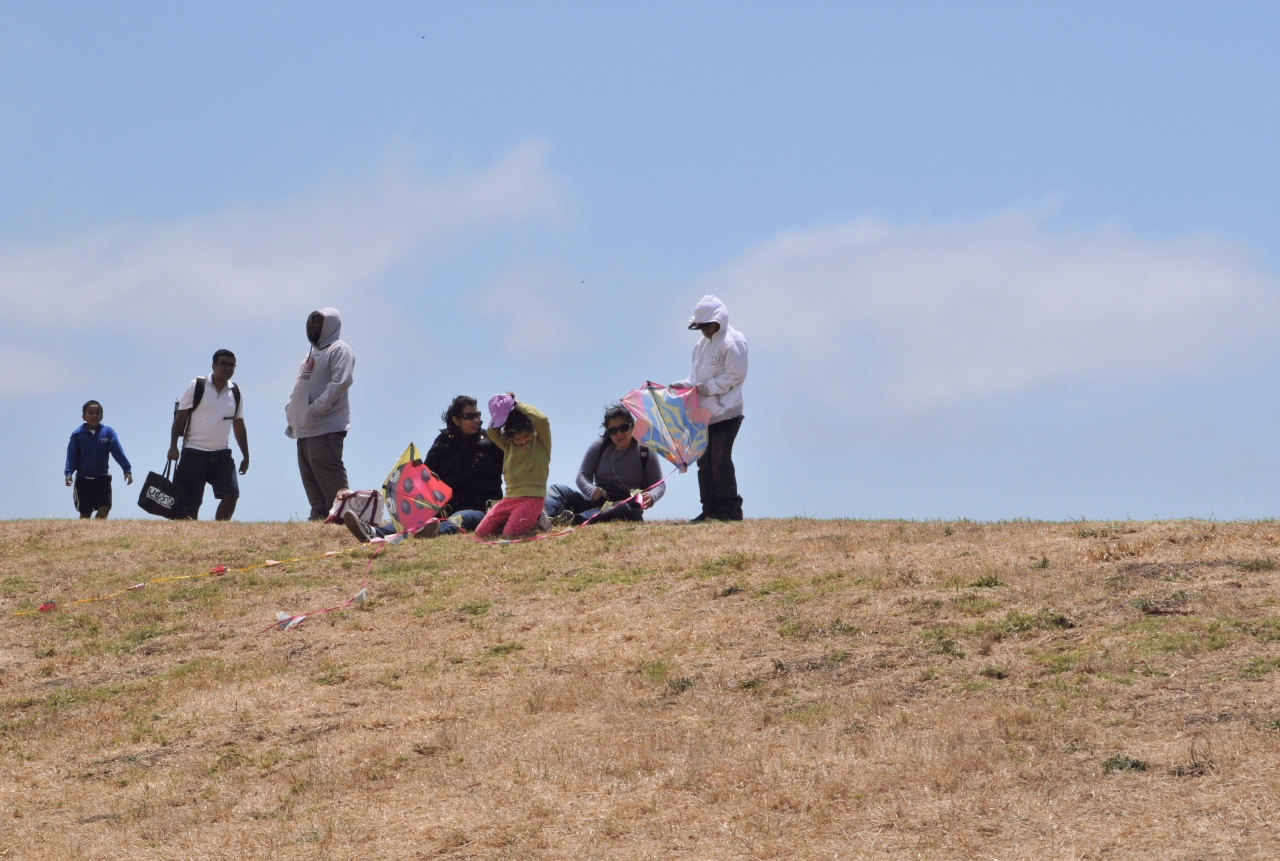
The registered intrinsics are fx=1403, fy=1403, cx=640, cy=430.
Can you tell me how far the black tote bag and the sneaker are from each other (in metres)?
3.22

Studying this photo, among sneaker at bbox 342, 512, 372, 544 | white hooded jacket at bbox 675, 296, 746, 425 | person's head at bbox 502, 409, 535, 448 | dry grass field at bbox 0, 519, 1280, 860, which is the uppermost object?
white hooded jacket at bbox 675, 296, 746, 425

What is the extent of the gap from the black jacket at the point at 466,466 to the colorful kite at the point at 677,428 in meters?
1.45

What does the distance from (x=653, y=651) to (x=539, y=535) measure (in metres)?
3.75

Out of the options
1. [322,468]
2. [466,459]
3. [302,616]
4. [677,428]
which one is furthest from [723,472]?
[302,616]

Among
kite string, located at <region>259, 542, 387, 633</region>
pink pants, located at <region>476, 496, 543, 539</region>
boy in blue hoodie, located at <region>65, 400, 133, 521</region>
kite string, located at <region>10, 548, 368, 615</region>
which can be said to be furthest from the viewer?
boy in blue hoodie, located at <region>65, 400, 133, 521</region>

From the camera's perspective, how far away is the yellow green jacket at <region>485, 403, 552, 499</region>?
40.7ft

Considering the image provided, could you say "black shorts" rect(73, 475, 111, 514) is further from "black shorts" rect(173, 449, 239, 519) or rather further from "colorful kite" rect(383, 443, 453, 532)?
"colorful kite" rect(383, 443, 453, 532)

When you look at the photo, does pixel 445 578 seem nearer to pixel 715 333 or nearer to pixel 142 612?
pixel 142 612

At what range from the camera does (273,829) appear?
673 cm

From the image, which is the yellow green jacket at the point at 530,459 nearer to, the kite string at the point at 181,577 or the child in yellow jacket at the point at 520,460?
the child in yellow jacket at the point at 520,460

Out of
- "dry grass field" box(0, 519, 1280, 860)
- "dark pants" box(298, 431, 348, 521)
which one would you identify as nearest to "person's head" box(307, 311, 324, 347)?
"dark pants" box(298, 431, 348, 521)

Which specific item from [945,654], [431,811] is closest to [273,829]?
[431,811]

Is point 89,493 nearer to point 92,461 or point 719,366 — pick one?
point 92,461

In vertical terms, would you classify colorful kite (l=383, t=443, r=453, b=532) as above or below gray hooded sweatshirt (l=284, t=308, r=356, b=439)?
below
